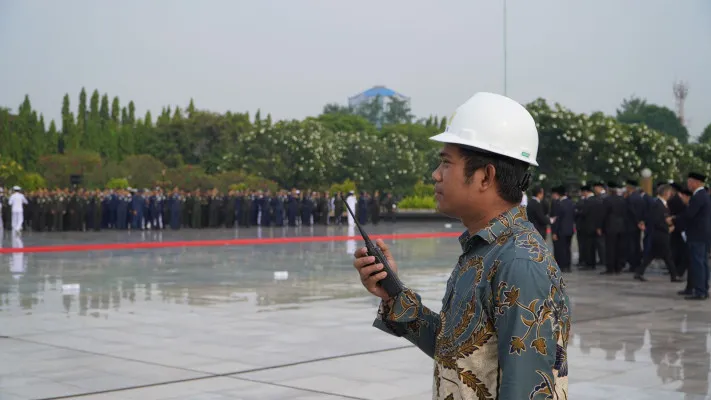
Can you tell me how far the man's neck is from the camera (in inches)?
111

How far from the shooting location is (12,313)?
11.8m

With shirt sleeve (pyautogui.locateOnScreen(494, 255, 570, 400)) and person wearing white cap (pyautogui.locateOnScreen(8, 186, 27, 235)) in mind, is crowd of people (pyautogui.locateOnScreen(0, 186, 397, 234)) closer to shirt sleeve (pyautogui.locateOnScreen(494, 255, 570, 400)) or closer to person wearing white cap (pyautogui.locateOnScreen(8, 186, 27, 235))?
person wearing white cap (pyautogui.locateOnScreen(8, 186, 27, 235))

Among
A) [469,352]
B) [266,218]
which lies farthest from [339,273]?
[266,218]

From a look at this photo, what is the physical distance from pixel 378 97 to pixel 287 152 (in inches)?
3869

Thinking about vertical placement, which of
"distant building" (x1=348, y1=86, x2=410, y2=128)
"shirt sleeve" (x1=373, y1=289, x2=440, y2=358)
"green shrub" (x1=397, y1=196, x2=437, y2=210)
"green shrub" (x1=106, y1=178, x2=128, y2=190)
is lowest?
"shirt sleeve" (x1=373, y1=289, x2=440, y2=358)

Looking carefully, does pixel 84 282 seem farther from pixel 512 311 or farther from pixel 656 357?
pixel 512 311

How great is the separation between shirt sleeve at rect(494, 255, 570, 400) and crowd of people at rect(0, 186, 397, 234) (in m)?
34.7

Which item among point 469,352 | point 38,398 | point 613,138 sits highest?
point 613,138

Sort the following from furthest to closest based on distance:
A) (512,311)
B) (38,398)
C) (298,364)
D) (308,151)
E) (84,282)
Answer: (308,151) → (84,282) → (298,364) → (38,398) → (512,311)

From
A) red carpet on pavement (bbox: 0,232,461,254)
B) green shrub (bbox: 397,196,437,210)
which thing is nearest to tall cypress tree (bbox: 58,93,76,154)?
green shrub (bbox: 397,196,437,210)

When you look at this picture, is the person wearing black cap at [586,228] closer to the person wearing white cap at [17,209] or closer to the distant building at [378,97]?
the person wearing white cap at [17,209]

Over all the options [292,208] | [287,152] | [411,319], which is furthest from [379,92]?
[411,319]

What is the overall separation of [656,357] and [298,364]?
336 centimetres

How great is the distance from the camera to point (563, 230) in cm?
1952
